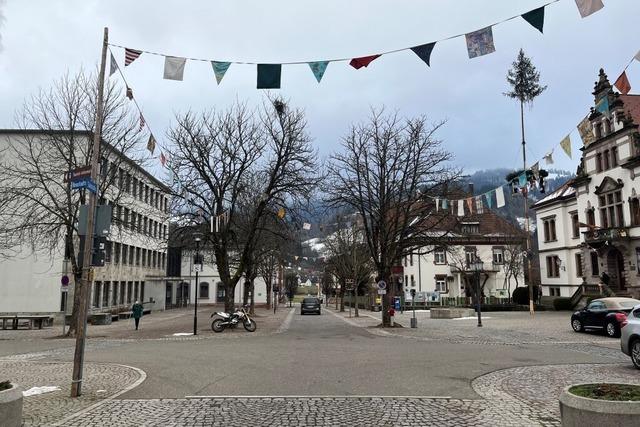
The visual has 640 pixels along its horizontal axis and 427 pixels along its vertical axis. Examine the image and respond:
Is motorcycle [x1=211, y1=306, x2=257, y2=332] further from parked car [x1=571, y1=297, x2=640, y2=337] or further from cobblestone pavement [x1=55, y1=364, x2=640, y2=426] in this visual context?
cobblestone pavement [x1=55, y1=364, x2=640, y2=426]

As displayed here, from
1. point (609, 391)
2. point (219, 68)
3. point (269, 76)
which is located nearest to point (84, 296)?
point (219, 68)

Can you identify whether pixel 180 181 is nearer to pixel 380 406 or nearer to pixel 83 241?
pixel 83 241

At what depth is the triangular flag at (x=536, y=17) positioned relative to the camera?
34.5 ft

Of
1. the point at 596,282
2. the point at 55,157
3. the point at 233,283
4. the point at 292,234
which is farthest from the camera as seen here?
the point at 596,282

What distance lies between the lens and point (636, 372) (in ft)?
37.4

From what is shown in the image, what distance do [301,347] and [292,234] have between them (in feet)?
49.9

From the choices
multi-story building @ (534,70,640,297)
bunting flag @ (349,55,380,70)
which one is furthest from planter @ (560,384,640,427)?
multi-story building @ (534,70,640,297)

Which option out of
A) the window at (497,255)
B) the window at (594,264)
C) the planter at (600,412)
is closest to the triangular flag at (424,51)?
the planter at (600,412)

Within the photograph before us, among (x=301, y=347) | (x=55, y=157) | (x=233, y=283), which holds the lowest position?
(x=301, y=347)

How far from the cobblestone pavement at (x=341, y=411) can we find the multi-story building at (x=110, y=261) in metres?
10.7

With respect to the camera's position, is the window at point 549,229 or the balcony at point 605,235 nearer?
the balcony at point 605,235

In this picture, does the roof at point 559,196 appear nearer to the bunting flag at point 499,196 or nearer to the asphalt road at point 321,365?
the bunting flag at point 499,196

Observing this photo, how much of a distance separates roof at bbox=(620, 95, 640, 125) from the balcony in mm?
8312

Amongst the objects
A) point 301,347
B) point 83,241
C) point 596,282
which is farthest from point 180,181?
point 596,282
